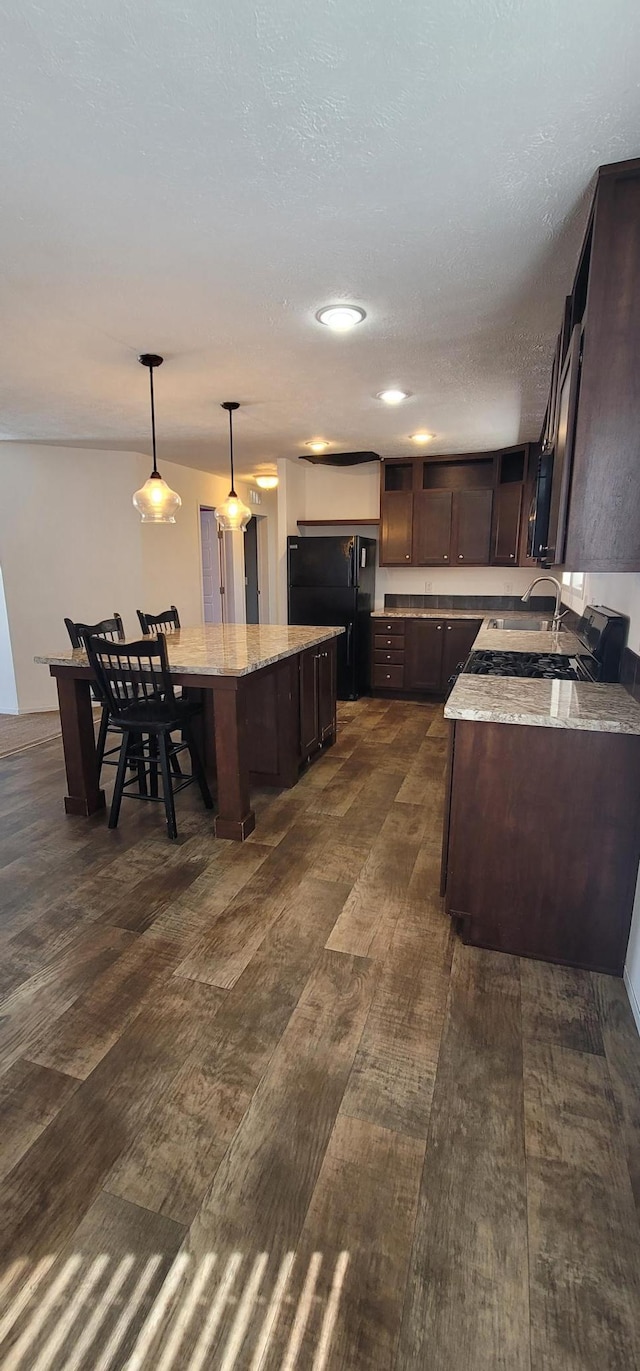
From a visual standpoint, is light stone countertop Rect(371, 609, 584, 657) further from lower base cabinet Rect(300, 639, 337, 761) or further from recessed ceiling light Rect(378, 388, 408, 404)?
recessed ceiling light Rect(378, 388, 408, 404)

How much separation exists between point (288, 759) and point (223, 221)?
248cm

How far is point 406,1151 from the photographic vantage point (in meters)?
1.33

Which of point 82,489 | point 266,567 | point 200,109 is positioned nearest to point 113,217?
point 200,109

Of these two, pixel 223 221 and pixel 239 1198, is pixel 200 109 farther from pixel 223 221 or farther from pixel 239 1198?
pixel 239 1198

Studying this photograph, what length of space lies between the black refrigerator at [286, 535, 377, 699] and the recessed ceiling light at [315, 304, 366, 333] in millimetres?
2795

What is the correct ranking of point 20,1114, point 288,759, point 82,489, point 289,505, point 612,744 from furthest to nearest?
1. point 289,505
2. point 82,489
3. point 288,759
4. point 612,744
5. point 20,1114

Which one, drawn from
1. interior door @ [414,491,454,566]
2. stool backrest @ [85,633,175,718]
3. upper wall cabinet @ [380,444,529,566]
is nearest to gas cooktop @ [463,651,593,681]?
stool backrest @ [85,633,175,718]

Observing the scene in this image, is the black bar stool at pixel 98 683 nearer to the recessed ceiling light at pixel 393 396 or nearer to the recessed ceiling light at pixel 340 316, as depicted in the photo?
the recessed ceiling light at pixel 340 316

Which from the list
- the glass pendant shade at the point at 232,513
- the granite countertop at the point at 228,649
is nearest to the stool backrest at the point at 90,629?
the granite countertop at the point at 228,649

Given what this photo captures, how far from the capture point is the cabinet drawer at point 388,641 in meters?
5.52

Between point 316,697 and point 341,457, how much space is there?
9.13 feet

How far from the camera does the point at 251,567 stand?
7848mm

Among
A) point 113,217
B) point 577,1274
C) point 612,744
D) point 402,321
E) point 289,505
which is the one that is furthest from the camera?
point 289,505

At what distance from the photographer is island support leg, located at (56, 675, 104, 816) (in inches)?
120
